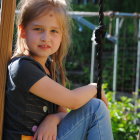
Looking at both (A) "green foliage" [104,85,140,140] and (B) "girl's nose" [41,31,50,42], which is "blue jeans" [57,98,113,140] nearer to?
(B) "girl's nose" [41,31,50,42]

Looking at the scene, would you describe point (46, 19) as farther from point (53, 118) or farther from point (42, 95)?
point (53, 118)

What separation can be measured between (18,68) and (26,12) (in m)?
0.32

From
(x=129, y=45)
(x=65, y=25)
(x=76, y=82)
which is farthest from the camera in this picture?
(x=129, y=45)

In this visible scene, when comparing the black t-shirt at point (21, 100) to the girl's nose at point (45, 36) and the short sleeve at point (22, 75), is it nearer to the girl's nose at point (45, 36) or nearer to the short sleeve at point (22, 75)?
the short sleeve at point (22, 75)

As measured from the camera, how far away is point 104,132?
1808 millimetres

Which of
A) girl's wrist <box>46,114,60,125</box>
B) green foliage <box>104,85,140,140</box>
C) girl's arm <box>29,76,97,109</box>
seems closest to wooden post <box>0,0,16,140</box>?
girl's arm <box>29,76,97,109</box>

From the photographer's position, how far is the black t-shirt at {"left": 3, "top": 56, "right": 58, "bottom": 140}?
5.60 feet

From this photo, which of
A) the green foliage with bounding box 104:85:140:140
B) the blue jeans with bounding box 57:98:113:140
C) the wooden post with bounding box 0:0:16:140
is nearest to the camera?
the wooden post with bounding box 0:0:16:140

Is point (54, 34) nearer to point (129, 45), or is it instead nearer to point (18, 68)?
point (18, 68)

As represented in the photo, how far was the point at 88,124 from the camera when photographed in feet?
6.02

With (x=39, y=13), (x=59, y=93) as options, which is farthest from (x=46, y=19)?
(x=59, y=93)

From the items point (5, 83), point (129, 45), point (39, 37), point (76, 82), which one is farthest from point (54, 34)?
point (129, 45)

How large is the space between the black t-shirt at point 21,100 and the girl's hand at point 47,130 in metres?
0.03

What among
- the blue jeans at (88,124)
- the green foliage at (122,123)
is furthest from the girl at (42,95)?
the green foliage at (122,123)
